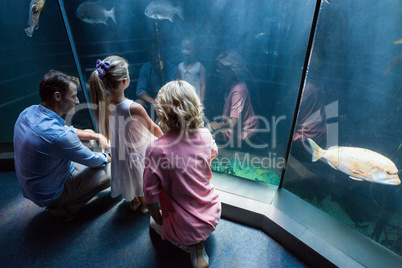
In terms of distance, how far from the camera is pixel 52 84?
145 centimetres

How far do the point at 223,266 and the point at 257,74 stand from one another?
168 cm

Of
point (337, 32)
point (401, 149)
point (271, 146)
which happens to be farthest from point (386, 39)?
point (271, 146)

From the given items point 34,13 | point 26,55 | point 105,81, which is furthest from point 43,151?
point 26,55

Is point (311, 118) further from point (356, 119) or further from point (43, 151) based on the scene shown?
point (43, 151)

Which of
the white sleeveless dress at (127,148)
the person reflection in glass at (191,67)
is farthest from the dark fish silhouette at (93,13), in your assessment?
the white sleeveless dress at (127,148)

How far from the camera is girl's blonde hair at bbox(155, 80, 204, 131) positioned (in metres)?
1.12

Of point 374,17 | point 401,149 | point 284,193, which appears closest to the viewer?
point 374,17

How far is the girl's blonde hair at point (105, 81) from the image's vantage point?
1.35 meters

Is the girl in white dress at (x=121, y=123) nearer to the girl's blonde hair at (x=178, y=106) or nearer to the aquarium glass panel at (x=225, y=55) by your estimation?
the girl's blonde hair at (x=178, y=106)

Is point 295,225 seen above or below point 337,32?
below

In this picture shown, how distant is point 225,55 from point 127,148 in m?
1.28

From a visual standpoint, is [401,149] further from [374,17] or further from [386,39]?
[374,17]

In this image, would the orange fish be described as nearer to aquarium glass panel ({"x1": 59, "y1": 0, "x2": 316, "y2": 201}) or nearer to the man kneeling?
aquarium glass panel ({"x1": 59, "y1": 0, "x2": 316, "y2": 201})

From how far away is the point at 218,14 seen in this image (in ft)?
5.89
